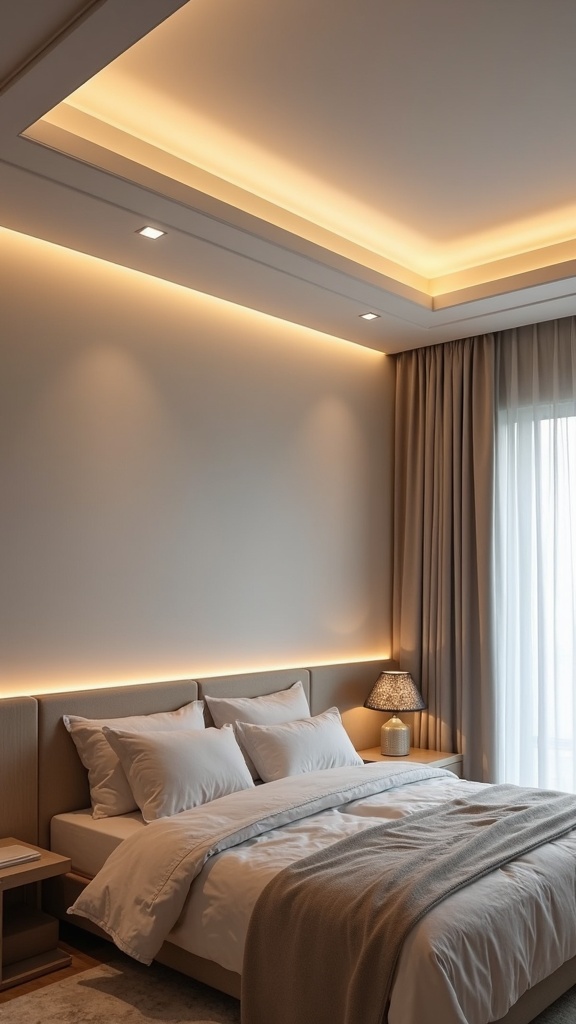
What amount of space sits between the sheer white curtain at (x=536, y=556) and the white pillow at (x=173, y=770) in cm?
177

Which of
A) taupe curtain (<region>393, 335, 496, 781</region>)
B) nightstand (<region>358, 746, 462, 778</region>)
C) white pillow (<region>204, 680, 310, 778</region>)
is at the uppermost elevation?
taupe curtain (<region>393, 335, 496, 781</region>)

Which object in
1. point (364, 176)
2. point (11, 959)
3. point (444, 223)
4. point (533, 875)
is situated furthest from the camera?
point (444, 223)

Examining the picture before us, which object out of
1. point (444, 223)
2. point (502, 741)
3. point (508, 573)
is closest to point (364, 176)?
point (444, 223)

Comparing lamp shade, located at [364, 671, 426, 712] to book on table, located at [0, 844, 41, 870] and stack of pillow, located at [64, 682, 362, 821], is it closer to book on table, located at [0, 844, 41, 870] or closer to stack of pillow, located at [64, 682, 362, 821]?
stack of pillow, located at [64, 682, 362, 821]

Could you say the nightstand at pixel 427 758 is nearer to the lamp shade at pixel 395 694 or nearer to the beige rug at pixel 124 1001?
the lamp shade at pixel 395 694

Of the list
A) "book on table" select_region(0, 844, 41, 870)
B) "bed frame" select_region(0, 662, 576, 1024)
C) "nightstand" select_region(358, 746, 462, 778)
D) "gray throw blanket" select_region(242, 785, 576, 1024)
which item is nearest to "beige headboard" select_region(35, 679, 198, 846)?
"bed frame" select_region(0, 662, 576, 1024)

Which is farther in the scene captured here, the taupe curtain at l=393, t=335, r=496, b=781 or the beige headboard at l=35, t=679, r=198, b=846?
the taupe curtain at l=393, t=335, r=496, b=781

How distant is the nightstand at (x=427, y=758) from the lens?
4477 millimetres

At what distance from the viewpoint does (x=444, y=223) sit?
4.02 meters

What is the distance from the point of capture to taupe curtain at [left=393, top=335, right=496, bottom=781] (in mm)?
4711

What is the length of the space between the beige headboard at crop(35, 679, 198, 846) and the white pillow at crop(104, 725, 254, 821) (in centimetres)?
18

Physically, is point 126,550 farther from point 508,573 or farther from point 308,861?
point 508,573

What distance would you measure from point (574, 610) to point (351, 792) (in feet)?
5.60

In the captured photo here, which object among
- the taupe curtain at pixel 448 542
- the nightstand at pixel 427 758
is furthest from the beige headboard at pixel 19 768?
the taupe curtain at pixel 448 542
